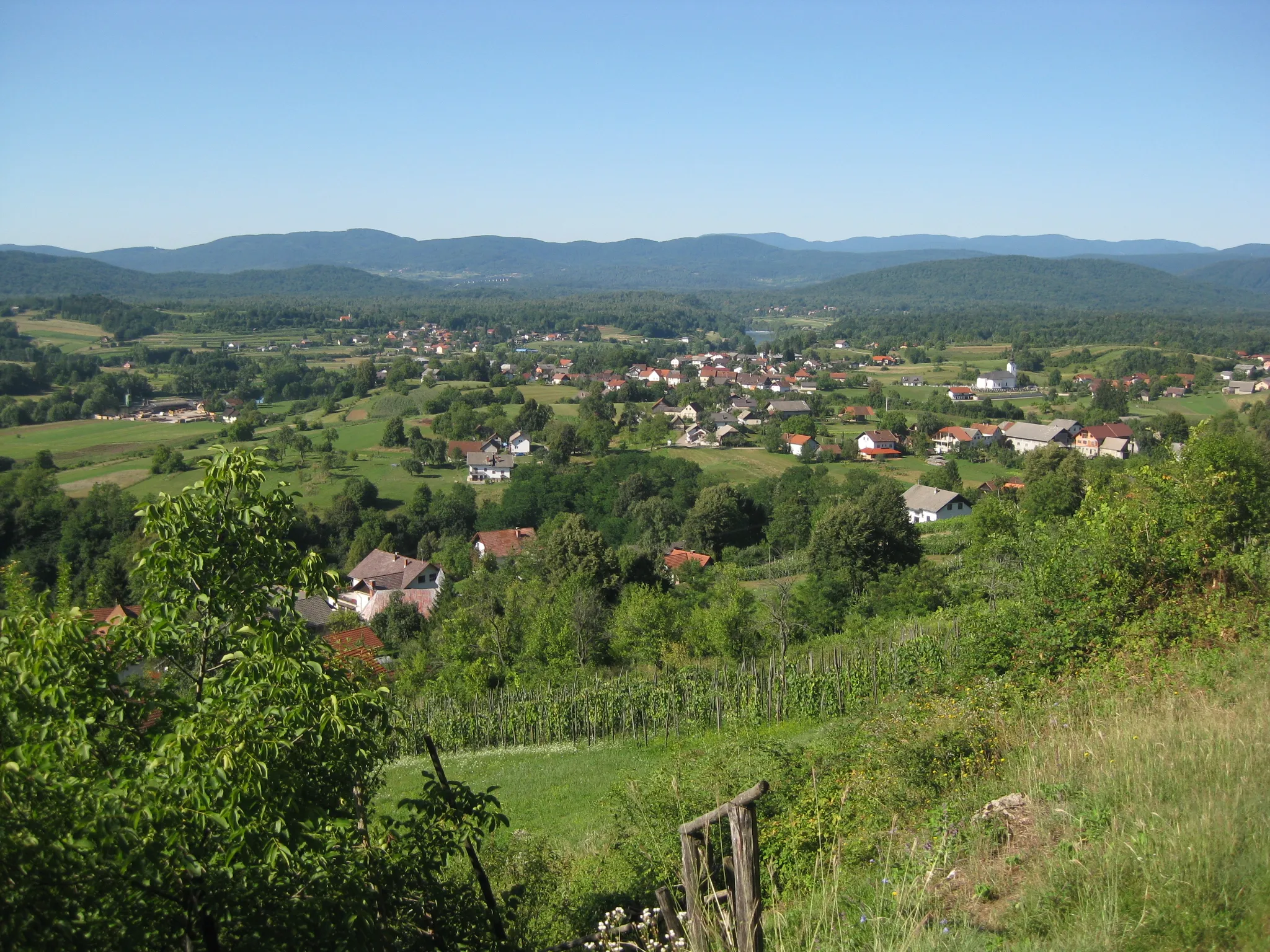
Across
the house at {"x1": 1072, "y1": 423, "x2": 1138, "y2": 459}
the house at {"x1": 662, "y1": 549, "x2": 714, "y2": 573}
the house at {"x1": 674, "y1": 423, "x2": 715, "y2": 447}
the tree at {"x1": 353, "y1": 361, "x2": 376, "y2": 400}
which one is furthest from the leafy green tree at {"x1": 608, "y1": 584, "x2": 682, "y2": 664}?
the tree at {"x1": 353, "y1": 361, "x2": 376, "y2": 400}

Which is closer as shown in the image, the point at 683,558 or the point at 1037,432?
the point at 683,558

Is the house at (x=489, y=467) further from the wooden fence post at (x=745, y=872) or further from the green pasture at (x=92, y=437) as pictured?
the wooden fence post at (x=745, y=872)

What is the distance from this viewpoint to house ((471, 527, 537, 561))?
43.1 meters

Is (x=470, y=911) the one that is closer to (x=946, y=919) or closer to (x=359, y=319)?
(x=946, y=919)

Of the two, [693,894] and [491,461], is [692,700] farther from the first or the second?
[491,461]

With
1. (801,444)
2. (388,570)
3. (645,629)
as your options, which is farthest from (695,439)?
(645,629)

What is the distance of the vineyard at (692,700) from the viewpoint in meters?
14.8

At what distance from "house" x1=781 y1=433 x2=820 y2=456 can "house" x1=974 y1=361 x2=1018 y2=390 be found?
38480mm

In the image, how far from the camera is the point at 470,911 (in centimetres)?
447

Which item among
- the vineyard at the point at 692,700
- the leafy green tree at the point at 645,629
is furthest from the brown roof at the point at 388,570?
the vineyard at the point at 692,700

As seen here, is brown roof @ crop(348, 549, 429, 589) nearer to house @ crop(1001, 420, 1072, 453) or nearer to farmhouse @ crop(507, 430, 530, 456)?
farmhouse @ crop(507, 430, 530, 456)

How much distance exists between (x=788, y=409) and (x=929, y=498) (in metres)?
31.1

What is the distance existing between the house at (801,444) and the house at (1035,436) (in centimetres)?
1390

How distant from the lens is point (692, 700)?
16.8m
